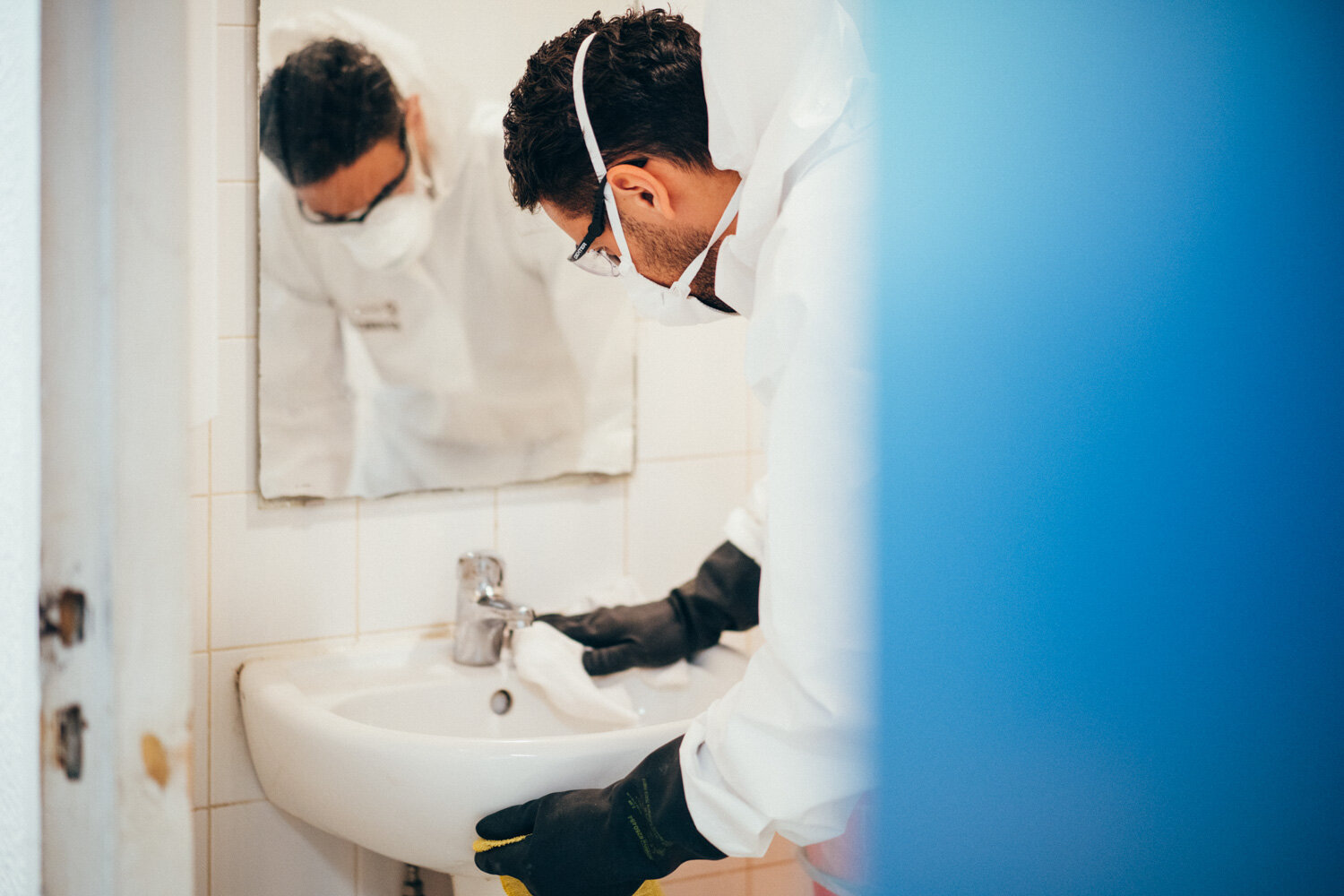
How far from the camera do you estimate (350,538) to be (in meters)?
1.37

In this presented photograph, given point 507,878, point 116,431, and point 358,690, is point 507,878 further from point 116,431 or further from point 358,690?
point 116,431

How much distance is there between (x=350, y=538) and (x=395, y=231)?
0.41 m

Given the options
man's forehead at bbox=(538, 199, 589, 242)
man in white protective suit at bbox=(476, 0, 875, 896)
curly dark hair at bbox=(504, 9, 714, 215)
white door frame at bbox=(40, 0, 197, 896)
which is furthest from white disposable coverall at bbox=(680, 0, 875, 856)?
white door frame at bbox=(40, 0, 197, 896)

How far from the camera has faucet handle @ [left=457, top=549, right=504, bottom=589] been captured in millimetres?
1368

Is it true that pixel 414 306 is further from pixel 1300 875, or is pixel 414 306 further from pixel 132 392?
pixel 1300 875

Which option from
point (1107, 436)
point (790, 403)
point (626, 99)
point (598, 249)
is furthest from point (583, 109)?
point (1107, 436)

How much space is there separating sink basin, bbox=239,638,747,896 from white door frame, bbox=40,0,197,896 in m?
0.69

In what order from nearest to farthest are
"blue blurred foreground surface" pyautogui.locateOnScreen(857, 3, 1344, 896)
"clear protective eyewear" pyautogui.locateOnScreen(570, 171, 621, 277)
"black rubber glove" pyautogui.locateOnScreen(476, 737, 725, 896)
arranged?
"blue blurred foreground surface" pyautogui.locateOnScreen(857, 3, 1344, 896) < "black rubber glove" pyautogui.locateOnScreen(476, 737, 725, 896) < "clear protective eyewear" pyautogui.locateOnScreen(570, 171, 621, 277)

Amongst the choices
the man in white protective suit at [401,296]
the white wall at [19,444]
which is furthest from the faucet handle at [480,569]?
the white wall at [19,444]

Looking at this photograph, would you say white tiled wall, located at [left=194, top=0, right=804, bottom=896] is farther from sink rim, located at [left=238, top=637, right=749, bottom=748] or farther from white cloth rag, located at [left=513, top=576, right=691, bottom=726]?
white cloth rag, located at [left=513, top=576, right=691, bottom=726]

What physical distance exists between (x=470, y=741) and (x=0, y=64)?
32.6 inches

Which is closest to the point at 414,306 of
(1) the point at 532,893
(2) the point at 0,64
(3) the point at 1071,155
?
(1) the point at 532,893

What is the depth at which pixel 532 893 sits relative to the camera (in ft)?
3.35

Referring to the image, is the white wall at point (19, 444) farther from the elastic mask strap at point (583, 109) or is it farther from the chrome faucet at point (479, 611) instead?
the chrome faucet at point (479, 611)
